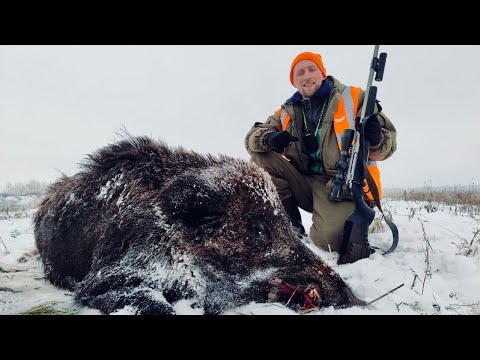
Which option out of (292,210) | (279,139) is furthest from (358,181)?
(292,210)

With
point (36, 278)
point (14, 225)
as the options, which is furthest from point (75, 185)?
point (14, 225)

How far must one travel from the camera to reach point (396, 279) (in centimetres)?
311

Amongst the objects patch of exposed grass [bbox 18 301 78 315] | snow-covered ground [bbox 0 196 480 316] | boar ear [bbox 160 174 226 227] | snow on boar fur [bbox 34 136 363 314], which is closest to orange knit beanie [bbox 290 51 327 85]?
snow on boar fur [bbox 34 136 363 314]

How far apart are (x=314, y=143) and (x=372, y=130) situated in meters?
0.94

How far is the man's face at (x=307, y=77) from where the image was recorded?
480 cm

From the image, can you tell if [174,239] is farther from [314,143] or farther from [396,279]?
[314,143]

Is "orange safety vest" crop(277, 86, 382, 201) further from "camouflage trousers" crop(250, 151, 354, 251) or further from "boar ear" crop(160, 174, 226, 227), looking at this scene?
"boar ear" crop(160, 174, 226, 227)

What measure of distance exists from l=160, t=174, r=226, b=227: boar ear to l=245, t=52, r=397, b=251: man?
168 cm

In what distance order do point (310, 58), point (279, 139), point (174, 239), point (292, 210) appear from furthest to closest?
point (292, 210), point (310, 58), point (279, 139), point (174, 239)

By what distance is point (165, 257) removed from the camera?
9.41ft

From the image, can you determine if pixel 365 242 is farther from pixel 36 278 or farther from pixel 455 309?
pixel 36 278

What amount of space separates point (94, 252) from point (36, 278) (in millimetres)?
1037

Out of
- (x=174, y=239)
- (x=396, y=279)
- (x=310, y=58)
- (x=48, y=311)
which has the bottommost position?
(x=48, y=311)

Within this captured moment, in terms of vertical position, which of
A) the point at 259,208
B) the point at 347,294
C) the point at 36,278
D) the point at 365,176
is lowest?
the point at 36,278
